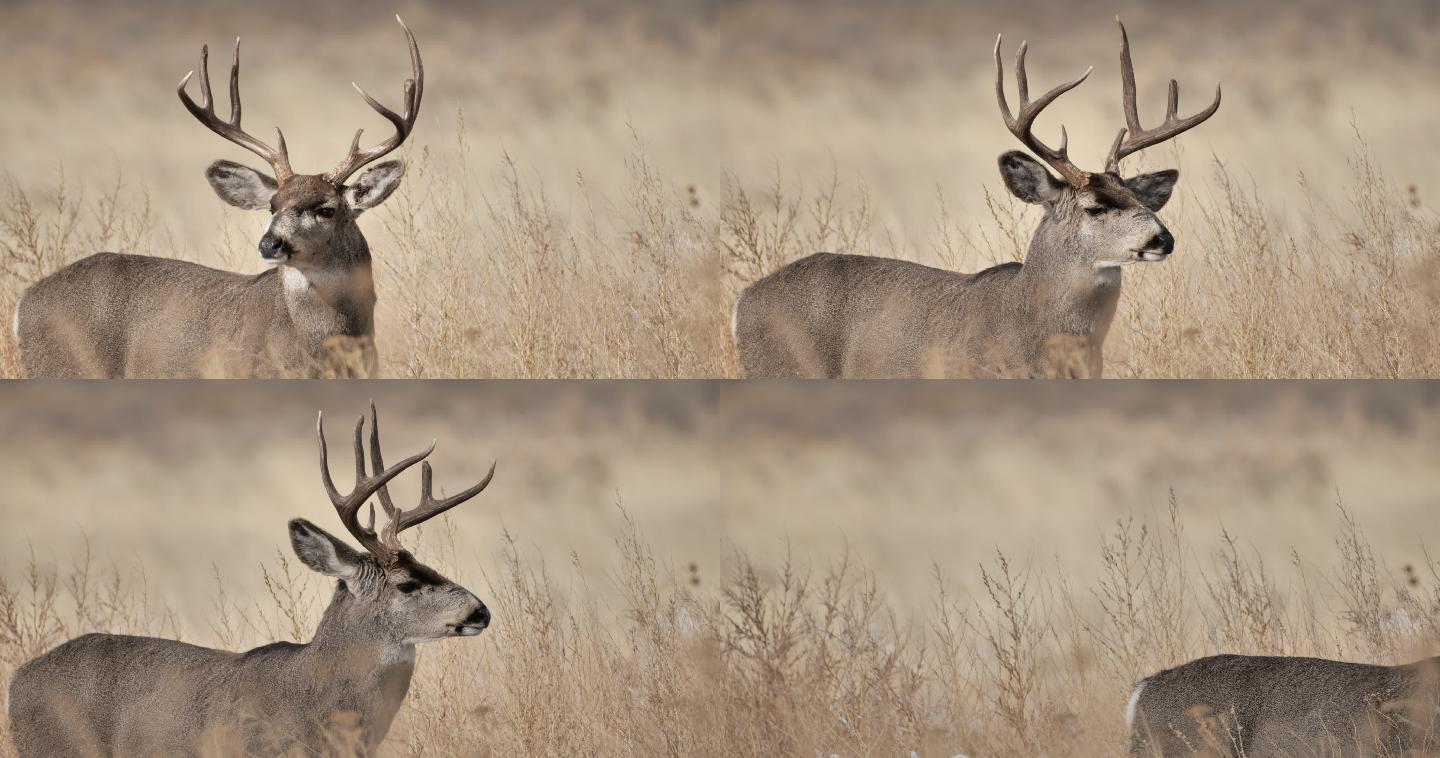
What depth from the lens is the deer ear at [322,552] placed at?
30.6 feet

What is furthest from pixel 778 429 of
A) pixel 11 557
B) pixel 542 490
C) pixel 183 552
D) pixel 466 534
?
pixel 11 557

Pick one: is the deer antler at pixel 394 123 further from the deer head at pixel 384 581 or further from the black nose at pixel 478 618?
the black nose at pixel 478 618

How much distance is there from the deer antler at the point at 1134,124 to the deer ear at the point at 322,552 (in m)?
4.46

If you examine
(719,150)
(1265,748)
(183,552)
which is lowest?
(1265,748)

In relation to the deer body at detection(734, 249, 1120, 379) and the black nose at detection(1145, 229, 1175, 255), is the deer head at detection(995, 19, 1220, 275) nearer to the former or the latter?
the black nose at detection(1145, 229, 1175, 255)

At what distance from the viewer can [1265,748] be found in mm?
9266

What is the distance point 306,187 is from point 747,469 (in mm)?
4504

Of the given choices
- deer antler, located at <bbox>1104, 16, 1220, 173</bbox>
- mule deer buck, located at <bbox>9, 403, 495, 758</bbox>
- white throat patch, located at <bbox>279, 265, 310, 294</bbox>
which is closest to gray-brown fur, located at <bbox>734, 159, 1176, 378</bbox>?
deer antler, located at <bbox>1104, 16, 1220, 173</bbox>

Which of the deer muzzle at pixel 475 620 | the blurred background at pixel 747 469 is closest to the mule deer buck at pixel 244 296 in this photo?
the blurred background at pixel 747 469

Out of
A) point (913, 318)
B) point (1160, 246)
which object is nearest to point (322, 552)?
point (913, 318)

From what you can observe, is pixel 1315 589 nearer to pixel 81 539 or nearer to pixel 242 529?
pixel 242 529

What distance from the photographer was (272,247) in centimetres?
1033

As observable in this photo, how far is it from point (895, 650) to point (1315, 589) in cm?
251

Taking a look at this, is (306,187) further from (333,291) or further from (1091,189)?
(1091,189)
